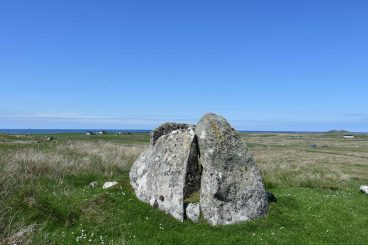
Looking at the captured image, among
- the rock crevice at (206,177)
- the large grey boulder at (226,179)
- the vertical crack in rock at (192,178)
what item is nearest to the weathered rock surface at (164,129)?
the rock crevice at (206,177)

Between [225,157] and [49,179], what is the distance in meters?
12.1

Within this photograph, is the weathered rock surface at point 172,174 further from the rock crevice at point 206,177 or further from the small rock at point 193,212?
the small rock at point 193,212

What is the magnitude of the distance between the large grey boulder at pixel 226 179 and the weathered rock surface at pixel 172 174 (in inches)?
23.5

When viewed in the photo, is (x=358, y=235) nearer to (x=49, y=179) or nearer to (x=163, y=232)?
(x=163, y=232)

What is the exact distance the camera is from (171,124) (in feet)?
78.3

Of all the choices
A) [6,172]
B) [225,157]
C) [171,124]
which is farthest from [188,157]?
[6,172]

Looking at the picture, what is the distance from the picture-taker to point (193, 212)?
60.9 ft

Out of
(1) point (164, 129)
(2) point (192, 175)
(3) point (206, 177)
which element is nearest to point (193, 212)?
(3) point (206, 177)

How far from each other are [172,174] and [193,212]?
2.12 metres

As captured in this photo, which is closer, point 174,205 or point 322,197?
point 174,205

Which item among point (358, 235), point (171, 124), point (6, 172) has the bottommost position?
point (358, 235)

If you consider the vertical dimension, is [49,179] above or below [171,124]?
below

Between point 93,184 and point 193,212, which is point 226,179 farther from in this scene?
point 93,184

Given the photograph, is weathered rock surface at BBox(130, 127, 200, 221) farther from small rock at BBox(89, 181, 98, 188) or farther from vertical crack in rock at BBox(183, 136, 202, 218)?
small rock at BBox(89, 181, 98, 188)
